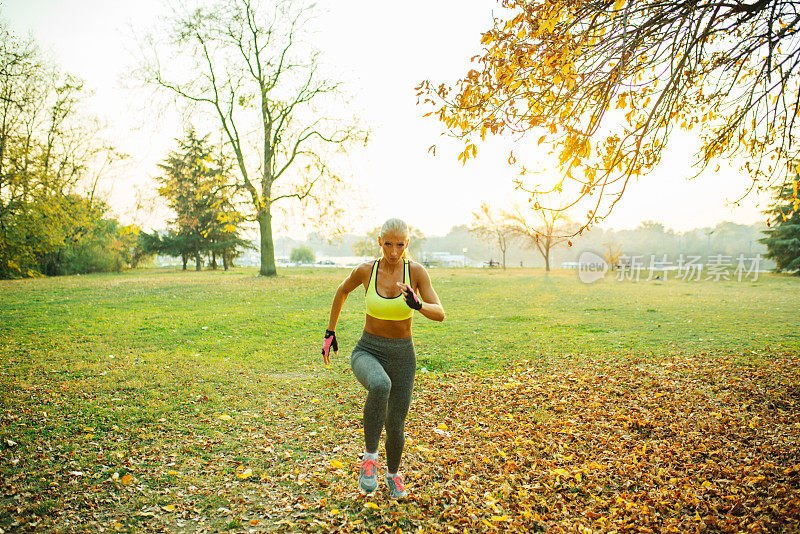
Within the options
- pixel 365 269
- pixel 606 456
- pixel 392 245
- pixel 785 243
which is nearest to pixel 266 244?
pixel 365 269

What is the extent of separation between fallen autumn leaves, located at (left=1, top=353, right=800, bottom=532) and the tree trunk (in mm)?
21255

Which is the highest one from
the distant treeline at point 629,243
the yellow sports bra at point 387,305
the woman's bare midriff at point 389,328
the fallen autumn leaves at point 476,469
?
the distant treeline at point 629,243

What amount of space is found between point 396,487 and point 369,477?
253mm

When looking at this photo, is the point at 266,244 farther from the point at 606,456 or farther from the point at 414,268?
the point at 606,456

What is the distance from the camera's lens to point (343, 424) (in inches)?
202

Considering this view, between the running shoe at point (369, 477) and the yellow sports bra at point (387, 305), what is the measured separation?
3.89 feet

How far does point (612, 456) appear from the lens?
13.9ft

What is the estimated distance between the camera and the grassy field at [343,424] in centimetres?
335

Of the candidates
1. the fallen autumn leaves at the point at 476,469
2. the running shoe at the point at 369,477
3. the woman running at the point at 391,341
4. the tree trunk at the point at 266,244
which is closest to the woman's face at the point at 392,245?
the woman running at the point at 391,341

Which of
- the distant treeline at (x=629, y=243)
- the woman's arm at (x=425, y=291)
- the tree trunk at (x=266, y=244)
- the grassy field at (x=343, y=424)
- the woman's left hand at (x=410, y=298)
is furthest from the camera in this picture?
the distant treeline at (x=629, y=243)

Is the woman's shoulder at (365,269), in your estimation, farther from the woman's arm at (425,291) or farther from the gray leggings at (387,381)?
the gray leggings at (387,381)

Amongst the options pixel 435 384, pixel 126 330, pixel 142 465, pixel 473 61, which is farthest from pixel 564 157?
pixel 126 330

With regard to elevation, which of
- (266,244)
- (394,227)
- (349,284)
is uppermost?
(266,244)

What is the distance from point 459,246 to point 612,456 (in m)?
116
